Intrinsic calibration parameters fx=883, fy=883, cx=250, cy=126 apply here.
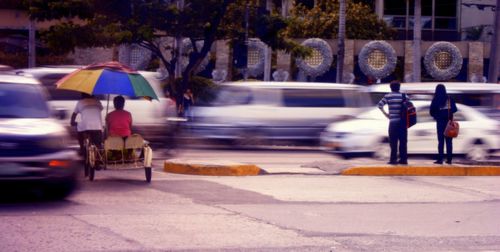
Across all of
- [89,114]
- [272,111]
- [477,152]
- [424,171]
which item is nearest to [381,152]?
[477,152]

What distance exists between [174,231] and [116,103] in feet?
16.6

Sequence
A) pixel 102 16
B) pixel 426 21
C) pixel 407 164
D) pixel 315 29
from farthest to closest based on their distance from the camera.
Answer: pixel 426 21
pixel 315 29
pixel 102 16
pixel 407 164

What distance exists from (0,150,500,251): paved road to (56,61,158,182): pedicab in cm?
36

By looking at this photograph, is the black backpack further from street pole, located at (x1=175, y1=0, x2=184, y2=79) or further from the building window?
the building window

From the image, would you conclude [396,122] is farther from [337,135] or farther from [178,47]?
[178,47]

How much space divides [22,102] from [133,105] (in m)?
7.18

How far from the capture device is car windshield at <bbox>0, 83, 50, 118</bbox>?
12.1 m

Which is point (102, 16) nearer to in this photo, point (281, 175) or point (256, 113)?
point (256, 113)

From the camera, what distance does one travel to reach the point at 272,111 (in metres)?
22.5

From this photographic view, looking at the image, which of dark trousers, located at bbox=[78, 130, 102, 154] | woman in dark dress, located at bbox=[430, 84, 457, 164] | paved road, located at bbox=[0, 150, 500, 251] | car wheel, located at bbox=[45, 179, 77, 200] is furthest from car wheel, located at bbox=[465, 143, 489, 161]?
car wheel, located at bbox=[45, 179, 77, 200]

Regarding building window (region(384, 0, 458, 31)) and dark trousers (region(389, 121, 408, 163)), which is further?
building window (region(384, 0, 458, 31))

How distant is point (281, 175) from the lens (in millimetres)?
16266

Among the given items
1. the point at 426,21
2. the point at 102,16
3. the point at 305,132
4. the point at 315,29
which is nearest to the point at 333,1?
the point at 315,29

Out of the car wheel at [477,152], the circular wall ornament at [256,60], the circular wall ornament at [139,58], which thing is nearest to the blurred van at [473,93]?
the car wheel at [477,152]
